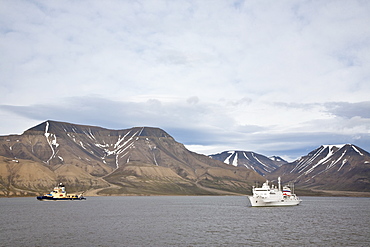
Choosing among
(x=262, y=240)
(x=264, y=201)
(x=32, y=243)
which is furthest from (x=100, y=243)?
(x=264, y=201)

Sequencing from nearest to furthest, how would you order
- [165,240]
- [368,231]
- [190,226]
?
[165,240]
[368,231]
[190,226]

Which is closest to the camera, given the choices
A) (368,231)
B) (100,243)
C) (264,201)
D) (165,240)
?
(100,243)

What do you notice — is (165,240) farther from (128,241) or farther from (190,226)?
(190,226)

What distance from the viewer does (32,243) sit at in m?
68.7

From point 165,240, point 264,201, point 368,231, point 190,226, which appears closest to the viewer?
point 165,240

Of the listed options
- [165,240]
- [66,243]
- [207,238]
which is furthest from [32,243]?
[207,238]

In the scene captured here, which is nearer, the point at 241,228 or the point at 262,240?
the point at 262,240

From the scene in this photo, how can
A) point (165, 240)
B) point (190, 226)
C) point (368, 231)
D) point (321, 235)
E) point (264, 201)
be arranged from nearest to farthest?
point (165, 240)
point (321, 235)
point (368, 231)
point (190, 226)
point (264, 201)

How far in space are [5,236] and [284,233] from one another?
56522mm

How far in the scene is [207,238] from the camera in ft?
249

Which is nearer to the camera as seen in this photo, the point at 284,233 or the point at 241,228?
the point at 284,233

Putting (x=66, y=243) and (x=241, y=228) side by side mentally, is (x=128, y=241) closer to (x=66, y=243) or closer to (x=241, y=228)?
(x=66, y=243)

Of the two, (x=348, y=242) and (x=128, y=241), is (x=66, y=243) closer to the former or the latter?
(x=128, y=241)

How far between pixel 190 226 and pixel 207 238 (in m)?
21.8
